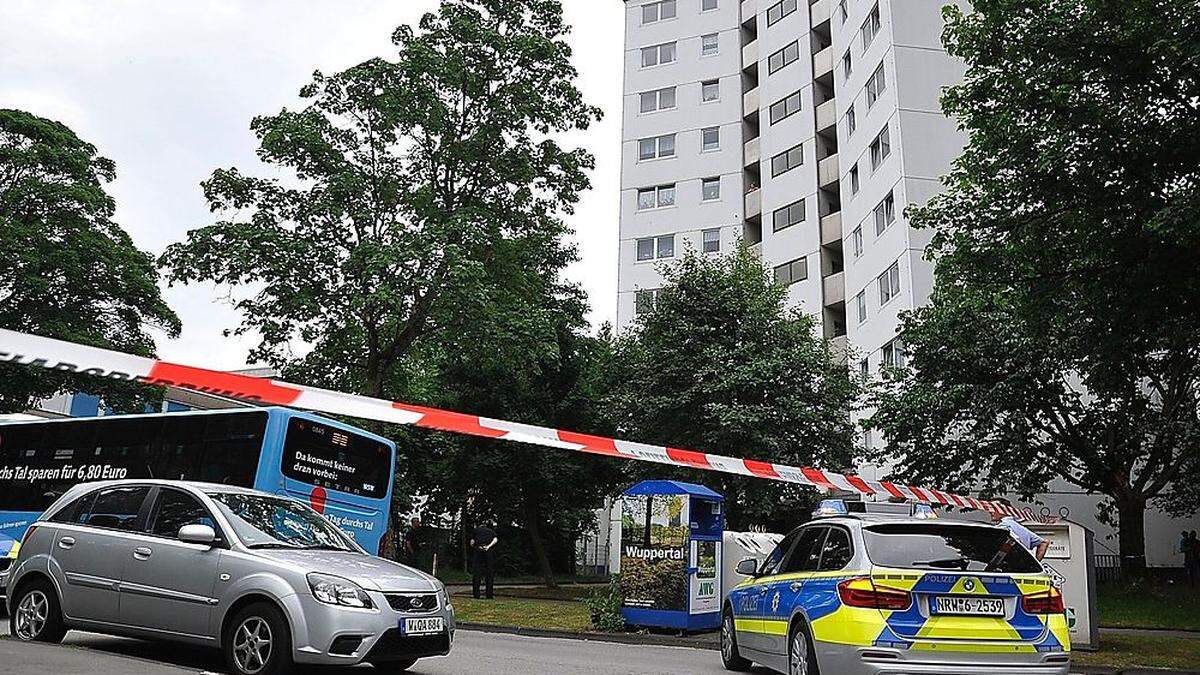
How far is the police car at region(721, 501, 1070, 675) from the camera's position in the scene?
27.0 feet

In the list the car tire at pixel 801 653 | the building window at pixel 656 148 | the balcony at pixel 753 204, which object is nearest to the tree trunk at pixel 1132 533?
the car tire at pixel 801 653

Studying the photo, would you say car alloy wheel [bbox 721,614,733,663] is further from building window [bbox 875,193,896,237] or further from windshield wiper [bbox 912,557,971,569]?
building window [bbox 875,193,896,237]

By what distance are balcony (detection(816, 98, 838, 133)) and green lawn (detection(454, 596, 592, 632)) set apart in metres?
27.5

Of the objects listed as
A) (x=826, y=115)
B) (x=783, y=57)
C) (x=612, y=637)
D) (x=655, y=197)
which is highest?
(x=783, y=57)

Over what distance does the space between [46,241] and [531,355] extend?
17397mm

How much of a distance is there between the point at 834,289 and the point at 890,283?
8252 mm

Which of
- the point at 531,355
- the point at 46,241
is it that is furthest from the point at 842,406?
the point at 46,241

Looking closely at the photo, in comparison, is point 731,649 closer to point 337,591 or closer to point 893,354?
point 337,591

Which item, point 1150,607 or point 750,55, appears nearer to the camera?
point 1150,607

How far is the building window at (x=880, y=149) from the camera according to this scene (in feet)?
122

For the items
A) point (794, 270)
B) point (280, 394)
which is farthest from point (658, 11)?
point (280, 394)

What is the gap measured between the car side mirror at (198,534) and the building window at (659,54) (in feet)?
160

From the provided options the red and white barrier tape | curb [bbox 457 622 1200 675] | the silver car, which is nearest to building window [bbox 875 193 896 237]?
the red and white barrier tape

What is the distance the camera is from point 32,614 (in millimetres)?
10039
